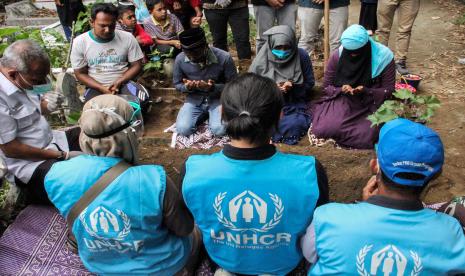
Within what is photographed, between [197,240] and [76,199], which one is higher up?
[76,199]

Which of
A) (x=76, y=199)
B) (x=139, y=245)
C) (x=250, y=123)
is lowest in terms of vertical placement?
(x=139, y=245)

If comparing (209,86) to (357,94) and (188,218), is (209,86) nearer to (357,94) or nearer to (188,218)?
(357,94)

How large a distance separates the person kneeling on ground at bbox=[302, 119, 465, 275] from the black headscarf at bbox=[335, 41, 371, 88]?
258 cm

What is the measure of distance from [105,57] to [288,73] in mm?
2154

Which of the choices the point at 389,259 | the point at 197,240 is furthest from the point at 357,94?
the point at 389,259

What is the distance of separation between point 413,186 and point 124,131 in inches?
55.5

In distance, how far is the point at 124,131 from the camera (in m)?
2.04

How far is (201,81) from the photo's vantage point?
4293 millimetres

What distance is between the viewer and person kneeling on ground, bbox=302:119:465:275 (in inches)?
59.4

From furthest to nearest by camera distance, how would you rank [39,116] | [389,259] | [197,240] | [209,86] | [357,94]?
[209,86]
[357,94]
[39,116]
[197,240]
[389,259]

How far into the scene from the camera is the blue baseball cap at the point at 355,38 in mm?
3814

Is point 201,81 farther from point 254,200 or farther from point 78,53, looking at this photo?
point 254,200

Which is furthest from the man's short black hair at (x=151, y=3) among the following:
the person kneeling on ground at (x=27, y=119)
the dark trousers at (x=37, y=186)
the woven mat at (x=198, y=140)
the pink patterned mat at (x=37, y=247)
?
the pink patterned mat at (x=37, y=247)

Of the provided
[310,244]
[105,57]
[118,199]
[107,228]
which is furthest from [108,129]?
[105,57]
